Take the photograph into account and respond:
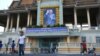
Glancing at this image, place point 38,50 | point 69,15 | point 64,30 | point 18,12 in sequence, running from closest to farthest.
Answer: point 38,50 → point 64,30 → point 18,12 → point 69,15

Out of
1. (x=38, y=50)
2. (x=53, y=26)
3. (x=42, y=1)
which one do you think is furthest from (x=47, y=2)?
(x=38, y=50)

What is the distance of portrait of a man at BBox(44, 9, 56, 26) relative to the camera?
1410 inches

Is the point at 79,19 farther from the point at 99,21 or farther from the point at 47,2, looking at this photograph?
the point at 47,2

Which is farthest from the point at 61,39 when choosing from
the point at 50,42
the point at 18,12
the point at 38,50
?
the point at 18,12

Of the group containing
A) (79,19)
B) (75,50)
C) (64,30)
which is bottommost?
(75,50)

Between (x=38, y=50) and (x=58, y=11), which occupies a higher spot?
(x=58, y=11)

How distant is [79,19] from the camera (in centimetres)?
4419

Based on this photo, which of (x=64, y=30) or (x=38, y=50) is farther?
(x=64, y=30)

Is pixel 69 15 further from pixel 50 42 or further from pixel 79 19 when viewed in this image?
pixel 50 42

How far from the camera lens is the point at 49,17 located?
3606 centimetres

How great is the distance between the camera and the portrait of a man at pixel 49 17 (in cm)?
3581

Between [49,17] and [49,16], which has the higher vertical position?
[49,16]

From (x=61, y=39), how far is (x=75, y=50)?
5.79m

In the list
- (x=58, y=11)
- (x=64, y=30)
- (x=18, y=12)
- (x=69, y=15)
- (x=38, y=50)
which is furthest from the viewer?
(x=69, y=15)
